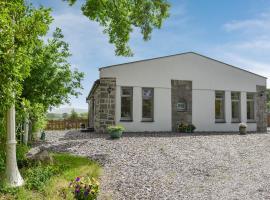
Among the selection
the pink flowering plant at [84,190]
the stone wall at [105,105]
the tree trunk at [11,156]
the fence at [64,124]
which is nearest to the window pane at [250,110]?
the stone wall at [105,105]

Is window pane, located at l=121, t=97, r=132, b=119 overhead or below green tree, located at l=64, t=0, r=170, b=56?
below

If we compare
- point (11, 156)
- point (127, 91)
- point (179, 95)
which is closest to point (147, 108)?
point (127, 91)

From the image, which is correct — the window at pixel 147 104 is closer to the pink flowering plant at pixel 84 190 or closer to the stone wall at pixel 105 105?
the stone wall at pixel 105 105

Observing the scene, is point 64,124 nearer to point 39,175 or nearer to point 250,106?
point 250,106

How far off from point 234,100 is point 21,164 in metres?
16.8

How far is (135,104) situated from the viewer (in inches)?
718

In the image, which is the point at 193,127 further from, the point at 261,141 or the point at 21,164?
the point at 21,164

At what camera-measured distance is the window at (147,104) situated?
18.7m

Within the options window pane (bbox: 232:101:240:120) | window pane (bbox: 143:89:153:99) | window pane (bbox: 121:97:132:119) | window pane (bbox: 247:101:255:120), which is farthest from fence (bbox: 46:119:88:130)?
window pane (bbox: 247:101:255:120)

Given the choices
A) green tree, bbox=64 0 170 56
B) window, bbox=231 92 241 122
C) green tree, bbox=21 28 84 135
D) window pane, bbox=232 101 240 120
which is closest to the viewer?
green tree, bbox=21 28 84 135

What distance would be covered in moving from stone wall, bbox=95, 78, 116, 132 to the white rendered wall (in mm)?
337

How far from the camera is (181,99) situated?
19500mm

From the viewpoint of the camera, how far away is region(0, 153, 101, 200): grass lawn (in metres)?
6.26

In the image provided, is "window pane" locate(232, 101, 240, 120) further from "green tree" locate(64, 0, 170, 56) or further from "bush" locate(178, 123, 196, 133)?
"green tree" locate(64, 0, 170, 56)
